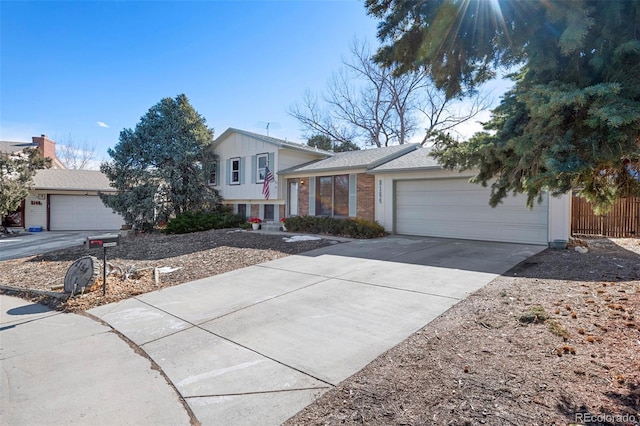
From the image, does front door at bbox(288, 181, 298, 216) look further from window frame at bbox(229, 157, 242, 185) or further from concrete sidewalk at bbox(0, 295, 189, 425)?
concrete sidewalk at bbox(0, 295, 189, 425)

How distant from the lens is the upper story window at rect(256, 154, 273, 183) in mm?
16500

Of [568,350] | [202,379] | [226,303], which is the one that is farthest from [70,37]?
[568,350]

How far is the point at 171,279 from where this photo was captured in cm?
706

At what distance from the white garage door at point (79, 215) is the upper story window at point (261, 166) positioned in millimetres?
11409

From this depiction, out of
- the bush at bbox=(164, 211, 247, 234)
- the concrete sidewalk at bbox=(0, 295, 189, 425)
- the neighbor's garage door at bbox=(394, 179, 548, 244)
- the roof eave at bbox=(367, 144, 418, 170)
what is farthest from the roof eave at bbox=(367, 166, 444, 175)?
the concrete sidewalk at bbox=(0, 295, 189, 425)

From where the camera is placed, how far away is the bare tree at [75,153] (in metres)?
37.3

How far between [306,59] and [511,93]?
11850 millimetres

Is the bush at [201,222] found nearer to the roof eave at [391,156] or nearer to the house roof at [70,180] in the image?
the roof eave at [391,156]

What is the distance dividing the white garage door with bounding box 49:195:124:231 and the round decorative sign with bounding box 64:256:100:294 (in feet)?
58.0

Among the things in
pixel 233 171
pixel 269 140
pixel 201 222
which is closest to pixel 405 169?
pixel 269 140

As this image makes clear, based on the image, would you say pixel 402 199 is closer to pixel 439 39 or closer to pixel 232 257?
pixel 232 257

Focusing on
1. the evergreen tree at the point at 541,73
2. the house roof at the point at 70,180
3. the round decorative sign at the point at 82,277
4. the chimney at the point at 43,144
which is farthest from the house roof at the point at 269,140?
the chimney at the point at 43,144

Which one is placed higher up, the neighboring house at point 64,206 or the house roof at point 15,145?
the house roof at point 15,145

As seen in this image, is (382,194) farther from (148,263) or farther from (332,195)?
(148,263)
